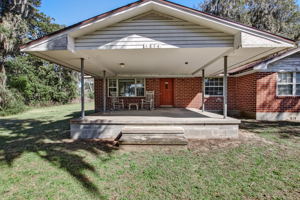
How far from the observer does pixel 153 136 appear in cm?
409

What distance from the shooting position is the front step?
399cm

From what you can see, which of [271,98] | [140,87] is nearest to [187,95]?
[140,87]

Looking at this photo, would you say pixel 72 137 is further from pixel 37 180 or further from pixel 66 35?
pixel 66 35

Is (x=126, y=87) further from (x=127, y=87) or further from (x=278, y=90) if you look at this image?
(x=278, y=90)

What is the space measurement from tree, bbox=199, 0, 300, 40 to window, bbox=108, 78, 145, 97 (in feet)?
42.5

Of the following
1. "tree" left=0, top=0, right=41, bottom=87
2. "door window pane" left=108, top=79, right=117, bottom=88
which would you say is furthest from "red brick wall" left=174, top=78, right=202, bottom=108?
"tree" left=0, top=0, right=41, bottom=87

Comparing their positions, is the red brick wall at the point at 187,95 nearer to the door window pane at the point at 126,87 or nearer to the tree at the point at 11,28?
the door window pane at the point at 126,87

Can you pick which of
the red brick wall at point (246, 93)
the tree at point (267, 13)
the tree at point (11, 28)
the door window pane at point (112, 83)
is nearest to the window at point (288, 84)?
the red brick wall at point (246, 93)

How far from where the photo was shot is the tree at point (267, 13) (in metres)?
14.9

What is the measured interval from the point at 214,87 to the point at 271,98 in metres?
2.98

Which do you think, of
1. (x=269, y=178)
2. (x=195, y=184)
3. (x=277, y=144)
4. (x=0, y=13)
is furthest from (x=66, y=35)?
(x=0, y=13)

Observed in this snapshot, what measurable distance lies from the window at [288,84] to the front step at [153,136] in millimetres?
7139

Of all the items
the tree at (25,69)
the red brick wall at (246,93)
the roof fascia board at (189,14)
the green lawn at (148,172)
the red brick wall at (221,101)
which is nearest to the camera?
the green lawn at (148,172)

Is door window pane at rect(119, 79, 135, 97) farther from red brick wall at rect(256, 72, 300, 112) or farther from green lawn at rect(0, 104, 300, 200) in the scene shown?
red brick wall at rect(256, 72, 300, 112)
